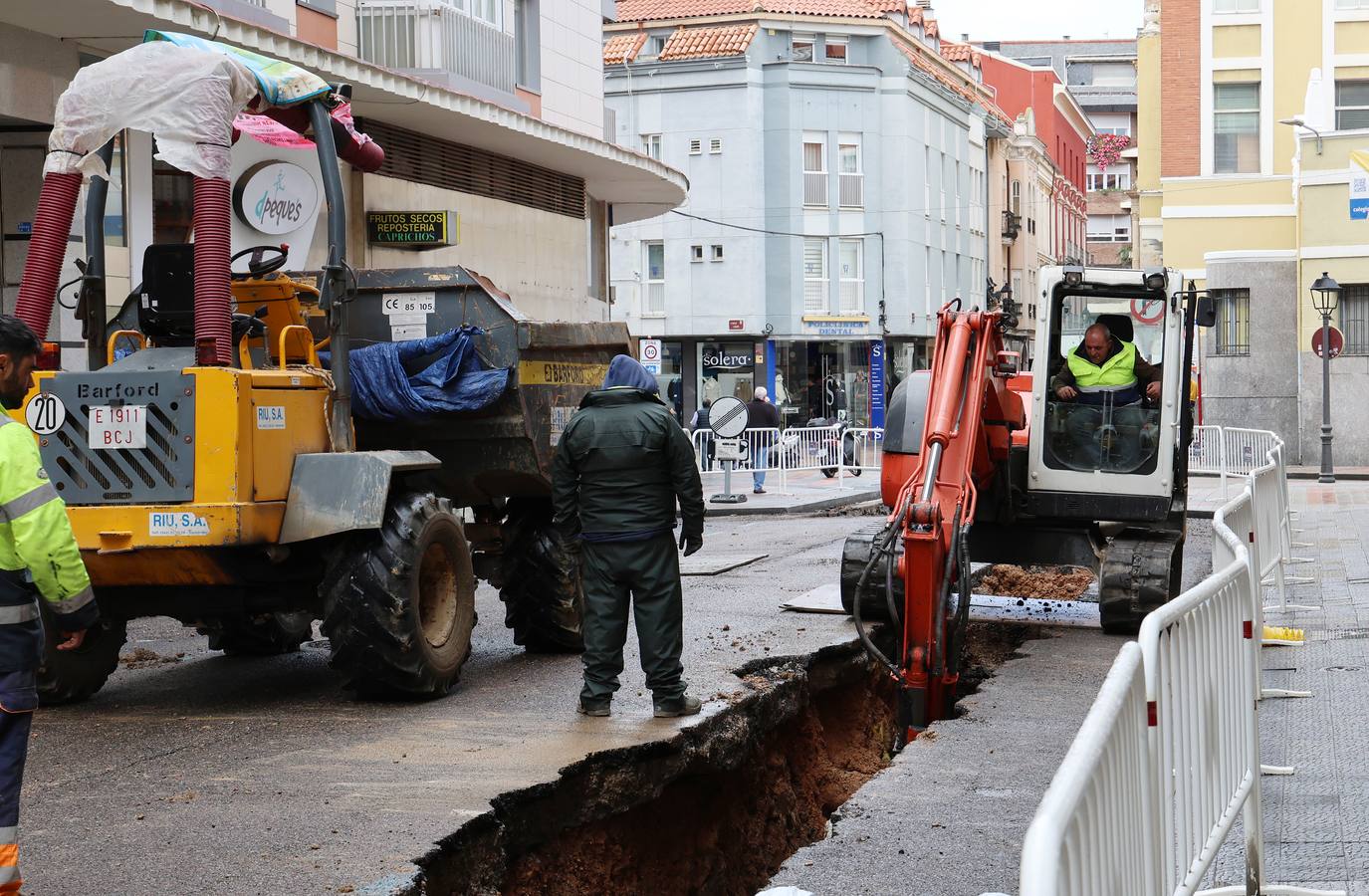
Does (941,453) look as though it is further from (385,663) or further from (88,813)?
(88,813)

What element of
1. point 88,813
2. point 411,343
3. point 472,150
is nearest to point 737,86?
point 472,150

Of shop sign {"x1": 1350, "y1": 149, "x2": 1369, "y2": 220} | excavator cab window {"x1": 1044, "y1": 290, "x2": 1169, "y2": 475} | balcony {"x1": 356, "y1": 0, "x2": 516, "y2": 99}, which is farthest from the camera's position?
shop sign {"x1": 1350, "y1": 149, "x2": 1369, "y2": 220}

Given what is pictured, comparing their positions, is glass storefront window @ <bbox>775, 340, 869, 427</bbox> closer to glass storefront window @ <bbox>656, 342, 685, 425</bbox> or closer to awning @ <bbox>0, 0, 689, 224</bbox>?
glass storefront window @ <bbox>656, 342, 685, 425</bbox>

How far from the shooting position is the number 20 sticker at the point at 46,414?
300 inches

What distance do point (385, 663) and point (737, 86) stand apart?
135 ft

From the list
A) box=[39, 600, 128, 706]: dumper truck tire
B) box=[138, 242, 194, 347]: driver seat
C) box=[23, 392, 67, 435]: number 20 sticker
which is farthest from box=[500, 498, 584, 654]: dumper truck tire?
box=[23, 392, 67, 435]: number 20 sticker

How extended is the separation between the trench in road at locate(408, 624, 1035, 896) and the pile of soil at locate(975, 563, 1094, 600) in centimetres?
388

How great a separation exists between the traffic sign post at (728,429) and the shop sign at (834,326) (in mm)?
23246

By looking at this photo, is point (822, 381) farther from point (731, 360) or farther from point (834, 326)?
point (731, 360)

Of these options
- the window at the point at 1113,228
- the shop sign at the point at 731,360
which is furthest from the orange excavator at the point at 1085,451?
the window at the point at 1113,228

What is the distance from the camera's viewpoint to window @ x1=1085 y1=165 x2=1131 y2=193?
3812 inches

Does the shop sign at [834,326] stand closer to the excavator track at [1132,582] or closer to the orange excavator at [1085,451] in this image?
the orange excavator at [1085,451]

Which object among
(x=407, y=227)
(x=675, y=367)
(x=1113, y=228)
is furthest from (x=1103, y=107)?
(x=407, y=227)

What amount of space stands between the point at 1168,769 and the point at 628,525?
3.77 metres
